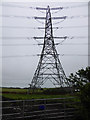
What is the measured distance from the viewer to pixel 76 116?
898 centimetres

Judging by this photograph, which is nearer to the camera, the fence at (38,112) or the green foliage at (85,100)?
the fence at (38,112)

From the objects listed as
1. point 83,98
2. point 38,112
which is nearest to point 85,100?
point 83,98

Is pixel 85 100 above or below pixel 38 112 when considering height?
above

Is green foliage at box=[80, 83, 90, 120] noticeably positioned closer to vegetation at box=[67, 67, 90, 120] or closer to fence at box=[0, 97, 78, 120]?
vegetation at box=[67, 67, 90, 120]

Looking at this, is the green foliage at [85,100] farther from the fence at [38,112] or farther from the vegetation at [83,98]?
the fence at [38,112]

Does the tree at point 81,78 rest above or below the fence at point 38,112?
above

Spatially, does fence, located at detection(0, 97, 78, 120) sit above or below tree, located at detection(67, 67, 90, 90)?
below

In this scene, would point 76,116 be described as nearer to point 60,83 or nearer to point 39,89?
point 60,83

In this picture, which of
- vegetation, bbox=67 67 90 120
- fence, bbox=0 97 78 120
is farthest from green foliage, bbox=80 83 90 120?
fence, bbox=0 97 78 120

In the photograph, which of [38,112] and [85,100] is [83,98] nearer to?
[85,100]

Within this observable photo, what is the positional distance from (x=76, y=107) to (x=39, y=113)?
1754mm

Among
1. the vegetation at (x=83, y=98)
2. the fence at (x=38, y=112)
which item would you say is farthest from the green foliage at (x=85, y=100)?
the fence at (x=38, y=112)

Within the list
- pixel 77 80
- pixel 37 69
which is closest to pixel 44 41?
pixel 37 69

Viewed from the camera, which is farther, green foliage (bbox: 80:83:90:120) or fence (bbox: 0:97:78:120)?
green foliage (bbox: 80:83:90:120)
